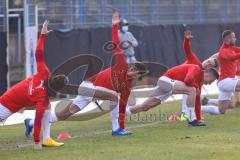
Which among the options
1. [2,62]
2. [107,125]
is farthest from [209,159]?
[2,62]

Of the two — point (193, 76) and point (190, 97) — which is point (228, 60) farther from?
point (190, 97)

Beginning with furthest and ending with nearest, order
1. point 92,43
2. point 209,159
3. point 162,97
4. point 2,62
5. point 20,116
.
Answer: point 92,43 < point 2,62 < point 20,116 < point 162,97 < point 209,159

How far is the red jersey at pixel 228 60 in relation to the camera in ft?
50.1

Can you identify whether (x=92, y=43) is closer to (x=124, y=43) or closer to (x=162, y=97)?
(x=124, y=43)

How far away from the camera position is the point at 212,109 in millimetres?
15891

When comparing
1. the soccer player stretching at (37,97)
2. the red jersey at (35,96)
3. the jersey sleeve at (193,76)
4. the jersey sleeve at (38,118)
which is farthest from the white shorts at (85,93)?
the jersey sleeve at (38,118)

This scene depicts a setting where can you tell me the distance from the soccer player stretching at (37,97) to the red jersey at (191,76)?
3.34 metres

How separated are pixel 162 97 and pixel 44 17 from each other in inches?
449

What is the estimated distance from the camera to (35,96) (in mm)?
11406

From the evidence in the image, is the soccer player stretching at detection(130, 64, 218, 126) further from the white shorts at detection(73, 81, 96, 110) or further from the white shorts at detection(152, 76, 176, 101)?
the white shorts at detection(73, 81, 96, 110)

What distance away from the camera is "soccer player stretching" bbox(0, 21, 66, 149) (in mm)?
11320

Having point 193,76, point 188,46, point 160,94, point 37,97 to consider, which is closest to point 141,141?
point 37,97

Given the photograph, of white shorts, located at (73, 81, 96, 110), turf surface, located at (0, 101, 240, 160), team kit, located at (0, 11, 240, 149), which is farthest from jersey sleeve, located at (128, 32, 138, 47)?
white shorts, located at (73, 81, 96, 110)

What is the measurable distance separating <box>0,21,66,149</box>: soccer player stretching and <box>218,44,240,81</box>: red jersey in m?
4.70
